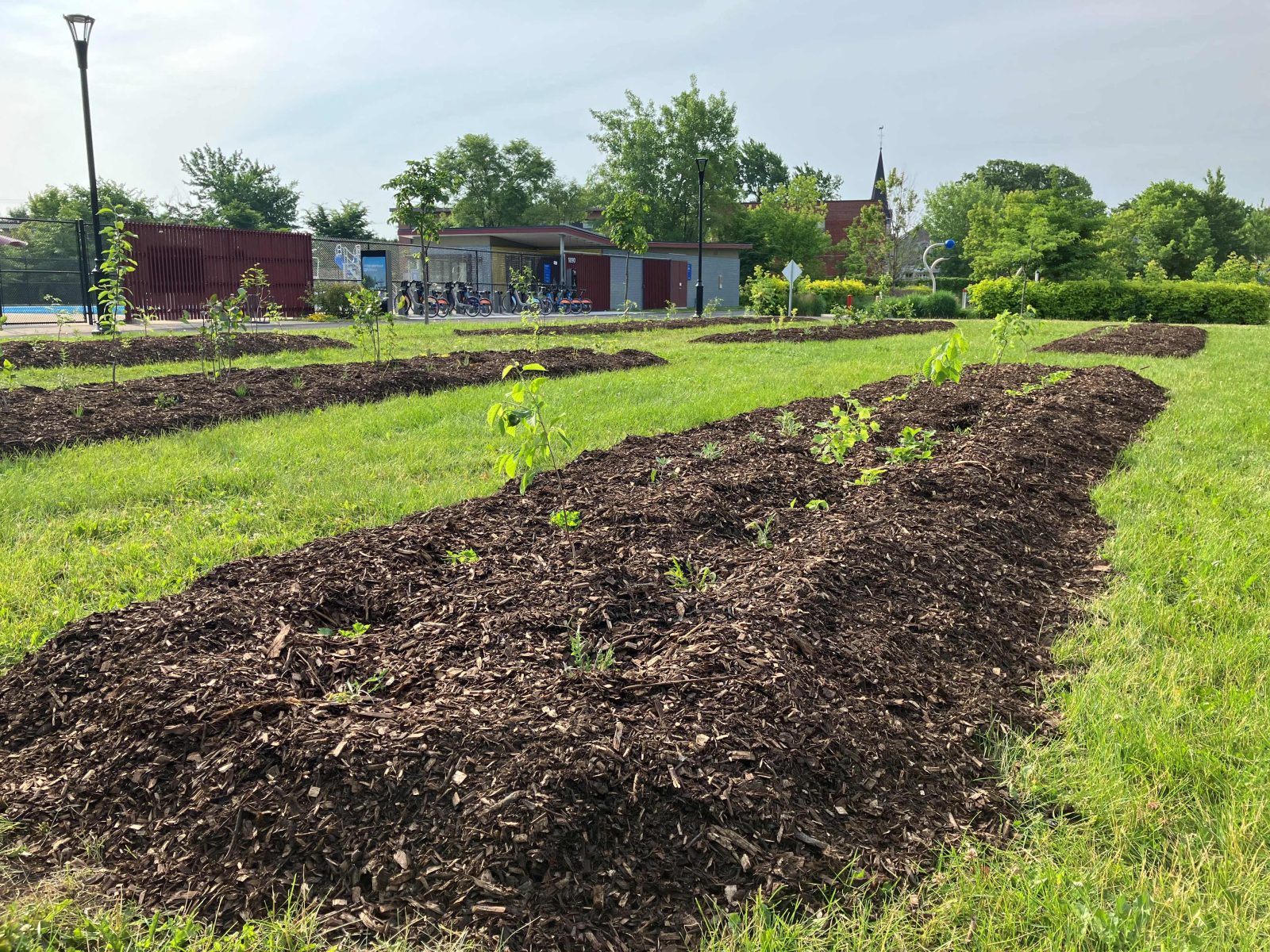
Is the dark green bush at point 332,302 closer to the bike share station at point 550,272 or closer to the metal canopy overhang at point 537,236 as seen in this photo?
the bike share station at point 550,272

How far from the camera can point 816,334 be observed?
17.1 meters

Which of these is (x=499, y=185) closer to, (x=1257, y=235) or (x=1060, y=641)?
(x=1257, y=235)

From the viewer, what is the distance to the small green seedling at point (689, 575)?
10.5ft

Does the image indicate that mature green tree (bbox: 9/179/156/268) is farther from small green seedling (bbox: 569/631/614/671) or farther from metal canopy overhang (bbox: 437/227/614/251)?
small green seedling (bbox: 569/631/614/671)

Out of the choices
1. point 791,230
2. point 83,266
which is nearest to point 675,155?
point 791,230

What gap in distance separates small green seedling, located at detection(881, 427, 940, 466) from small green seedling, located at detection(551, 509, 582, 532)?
2.16m

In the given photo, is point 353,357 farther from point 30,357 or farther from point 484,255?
point 484,255

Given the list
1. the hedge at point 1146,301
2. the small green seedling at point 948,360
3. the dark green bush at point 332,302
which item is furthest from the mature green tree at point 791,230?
the small green seedling at point 948,360

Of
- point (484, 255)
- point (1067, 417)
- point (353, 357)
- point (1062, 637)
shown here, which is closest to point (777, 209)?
point (484, 255)

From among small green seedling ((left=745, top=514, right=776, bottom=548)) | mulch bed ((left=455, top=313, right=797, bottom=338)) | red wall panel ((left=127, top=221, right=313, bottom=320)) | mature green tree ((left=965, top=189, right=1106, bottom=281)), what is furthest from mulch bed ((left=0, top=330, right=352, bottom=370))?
mature green tree ((left=965, top=189, right=1106, bottom=281))

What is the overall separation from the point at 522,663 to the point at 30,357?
11.8 meters

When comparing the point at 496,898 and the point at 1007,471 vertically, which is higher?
the point at 1007,471

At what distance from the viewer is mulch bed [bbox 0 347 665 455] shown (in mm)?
6465

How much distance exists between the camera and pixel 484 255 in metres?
31.0
